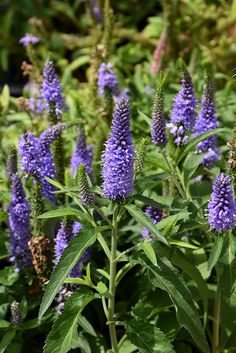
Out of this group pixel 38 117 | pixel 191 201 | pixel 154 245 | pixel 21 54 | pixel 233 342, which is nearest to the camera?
pixel 154 245

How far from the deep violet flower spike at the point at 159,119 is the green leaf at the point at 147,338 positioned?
0.78 metres

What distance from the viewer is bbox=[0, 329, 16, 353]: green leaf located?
2.69m

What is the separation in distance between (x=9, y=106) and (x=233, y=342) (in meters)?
2.32

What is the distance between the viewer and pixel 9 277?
10.1 feet

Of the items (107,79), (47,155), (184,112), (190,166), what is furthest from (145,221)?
(107,79)

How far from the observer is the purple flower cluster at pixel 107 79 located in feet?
12.5

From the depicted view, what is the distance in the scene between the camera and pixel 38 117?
414 centimetres

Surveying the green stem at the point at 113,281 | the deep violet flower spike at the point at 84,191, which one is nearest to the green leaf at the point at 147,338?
the green stem at the point at 113,281

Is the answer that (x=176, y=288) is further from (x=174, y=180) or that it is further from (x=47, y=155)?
(x=47, y=155)

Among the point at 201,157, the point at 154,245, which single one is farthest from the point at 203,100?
the point at 154,245

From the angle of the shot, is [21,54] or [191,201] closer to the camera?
[191,201]

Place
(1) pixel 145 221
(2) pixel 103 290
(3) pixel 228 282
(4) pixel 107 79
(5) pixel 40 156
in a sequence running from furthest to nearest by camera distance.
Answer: (4) pixel 107 79, (5) pixel 40 156, (3) pixel 228 282, (2) pixel 103 290, (1) pixel 145 221

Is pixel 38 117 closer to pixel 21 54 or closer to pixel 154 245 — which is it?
pixel 154 245

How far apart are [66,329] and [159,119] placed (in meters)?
0.94
